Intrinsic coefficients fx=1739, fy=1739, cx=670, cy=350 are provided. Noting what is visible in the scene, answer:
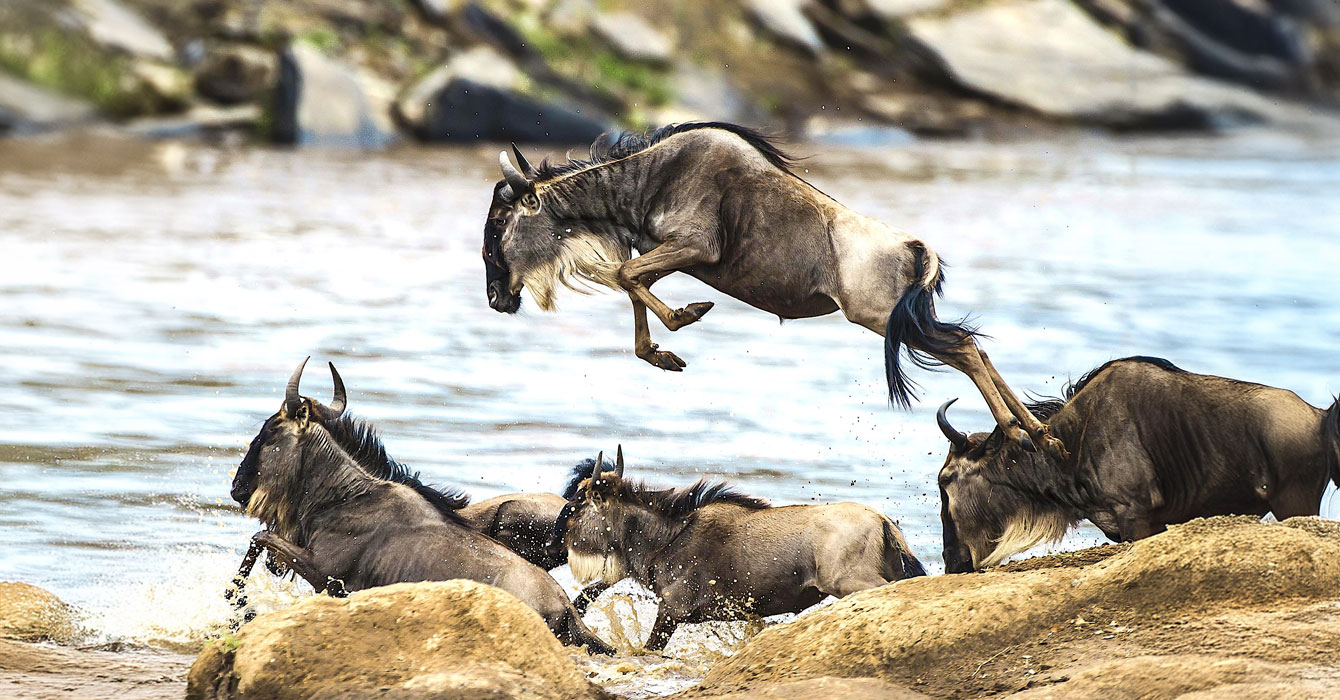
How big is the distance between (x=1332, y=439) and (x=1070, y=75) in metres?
35.4

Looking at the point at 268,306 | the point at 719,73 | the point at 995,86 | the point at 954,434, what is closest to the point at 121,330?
the point at 268,306

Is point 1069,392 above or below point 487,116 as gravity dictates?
above

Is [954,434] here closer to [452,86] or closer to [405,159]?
[405,159]

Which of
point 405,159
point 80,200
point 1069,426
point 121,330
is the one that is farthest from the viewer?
point 405,159

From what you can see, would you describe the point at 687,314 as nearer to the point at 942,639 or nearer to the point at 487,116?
the point at 942,639

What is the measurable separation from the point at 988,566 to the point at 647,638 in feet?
6.32

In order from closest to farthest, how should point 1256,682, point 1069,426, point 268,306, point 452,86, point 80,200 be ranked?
point 1256,682
point 1069,426
point 268,306
point 80,200
point 452,86

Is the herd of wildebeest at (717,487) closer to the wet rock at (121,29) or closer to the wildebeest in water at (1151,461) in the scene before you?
the wildebeest in water at (1151,461)

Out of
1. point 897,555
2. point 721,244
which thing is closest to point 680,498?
point 897,555

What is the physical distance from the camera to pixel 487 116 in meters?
35.6

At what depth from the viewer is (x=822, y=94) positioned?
40.1 metres

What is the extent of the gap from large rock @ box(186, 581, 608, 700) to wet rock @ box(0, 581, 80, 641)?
2.11 metres

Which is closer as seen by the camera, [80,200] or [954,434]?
[954,434]

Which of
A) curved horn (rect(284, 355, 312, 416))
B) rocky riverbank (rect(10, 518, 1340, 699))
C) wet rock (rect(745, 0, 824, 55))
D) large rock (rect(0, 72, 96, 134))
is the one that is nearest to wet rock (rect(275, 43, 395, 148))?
large rock (rect(0, 72, 96, 134))
